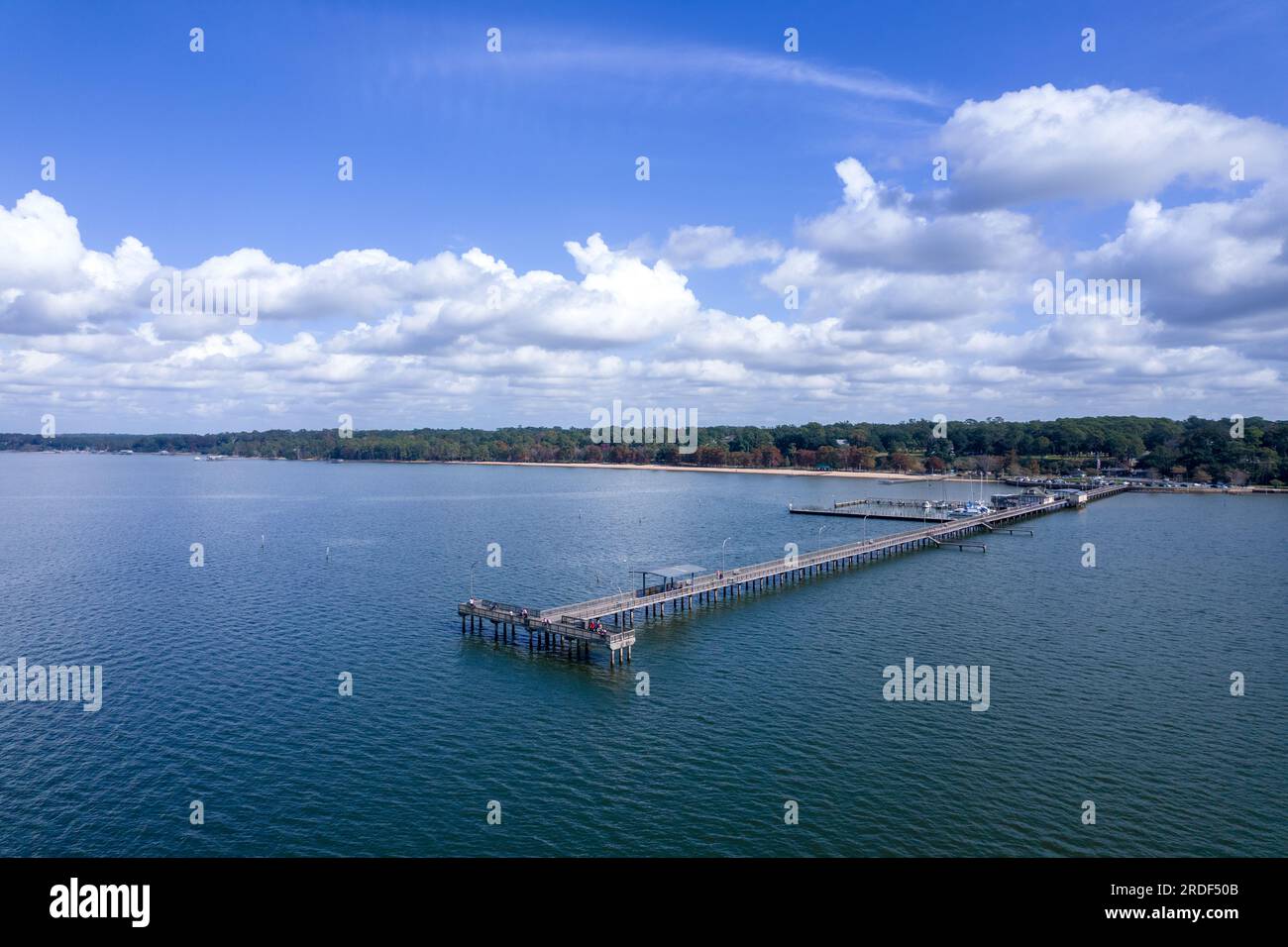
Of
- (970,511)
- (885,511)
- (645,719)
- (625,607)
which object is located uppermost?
(970,511)

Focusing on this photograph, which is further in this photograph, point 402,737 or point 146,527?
point 146,527

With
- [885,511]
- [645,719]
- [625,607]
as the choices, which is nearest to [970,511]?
[885,511]

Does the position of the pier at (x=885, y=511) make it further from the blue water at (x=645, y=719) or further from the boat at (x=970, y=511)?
the blue water at (x=645, y=719)

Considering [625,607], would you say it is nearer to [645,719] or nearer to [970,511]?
[645,719]

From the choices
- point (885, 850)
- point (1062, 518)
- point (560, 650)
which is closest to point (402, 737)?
point (560, 650)

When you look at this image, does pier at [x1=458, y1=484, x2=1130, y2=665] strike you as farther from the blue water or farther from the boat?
the boat
